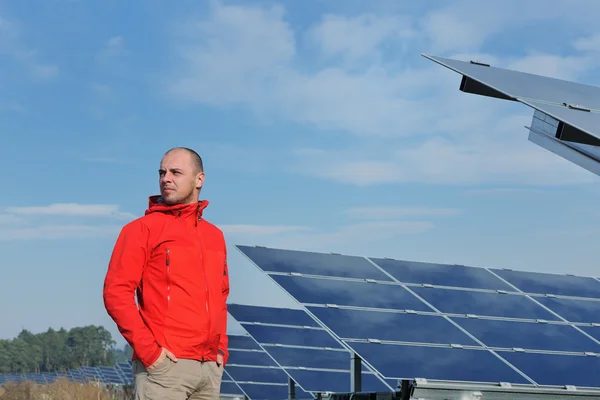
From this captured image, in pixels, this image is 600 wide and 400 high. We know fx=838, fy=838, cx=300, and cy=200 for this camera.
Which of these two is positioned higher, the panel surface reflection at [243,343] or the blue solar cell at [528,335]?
the blue solar cell at [528,335]

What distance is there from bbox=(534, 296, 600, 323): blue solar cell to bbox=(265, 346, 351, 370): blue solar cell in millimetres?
5143

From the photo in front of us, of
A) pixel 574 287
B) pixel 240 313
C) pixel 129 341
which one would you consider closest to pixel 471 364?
pixel 574 287

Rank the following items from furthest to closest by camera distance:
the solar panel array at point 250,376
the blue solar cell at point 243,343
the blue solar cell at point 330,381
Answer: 1. the blue solar cell at point 243,343
2. the solar panel array at point 250,376
3. the blue solar cell at point 330,381

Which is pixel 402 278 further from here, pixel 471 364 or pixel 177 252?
pixel 177 252

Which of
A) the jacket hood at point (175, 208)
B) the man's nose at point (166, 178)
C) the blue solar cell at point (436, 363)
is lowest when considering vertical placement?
the blue solar cell at point (436, 363)

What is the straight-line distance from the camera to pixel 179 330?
4688 mm

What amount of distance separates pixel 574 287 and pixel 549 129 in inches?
331

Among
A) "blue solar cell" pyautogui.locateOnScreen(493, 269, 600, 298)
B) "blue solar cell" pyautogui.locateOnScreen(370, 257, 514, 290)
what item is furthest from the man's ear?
"blue solar cell" pyautogui.locateOnScreen(493, 269, 600, 298)

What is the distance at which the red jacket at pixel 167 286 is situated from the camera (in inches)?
179

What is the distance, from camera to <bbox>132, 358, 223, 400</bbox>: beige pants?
15.0 feet

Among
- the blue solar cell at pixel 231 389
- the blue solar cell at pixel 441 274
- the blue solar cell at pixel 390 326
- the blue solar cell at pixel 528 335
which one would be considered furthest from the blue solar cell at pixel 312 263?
the blue solar cell at pixel 231 389

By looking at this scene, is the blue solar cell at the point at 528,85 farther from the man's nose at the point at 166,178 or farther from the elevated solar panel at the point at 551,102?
the man's nose at the point at 166,178

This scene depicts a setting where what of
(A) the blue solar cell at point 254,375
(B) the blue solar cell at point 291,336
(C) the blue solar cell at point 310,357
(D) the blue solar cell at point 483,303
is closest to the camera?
(D) the blue solar cell at point 483,303

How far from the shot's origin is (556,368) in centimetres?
1079
